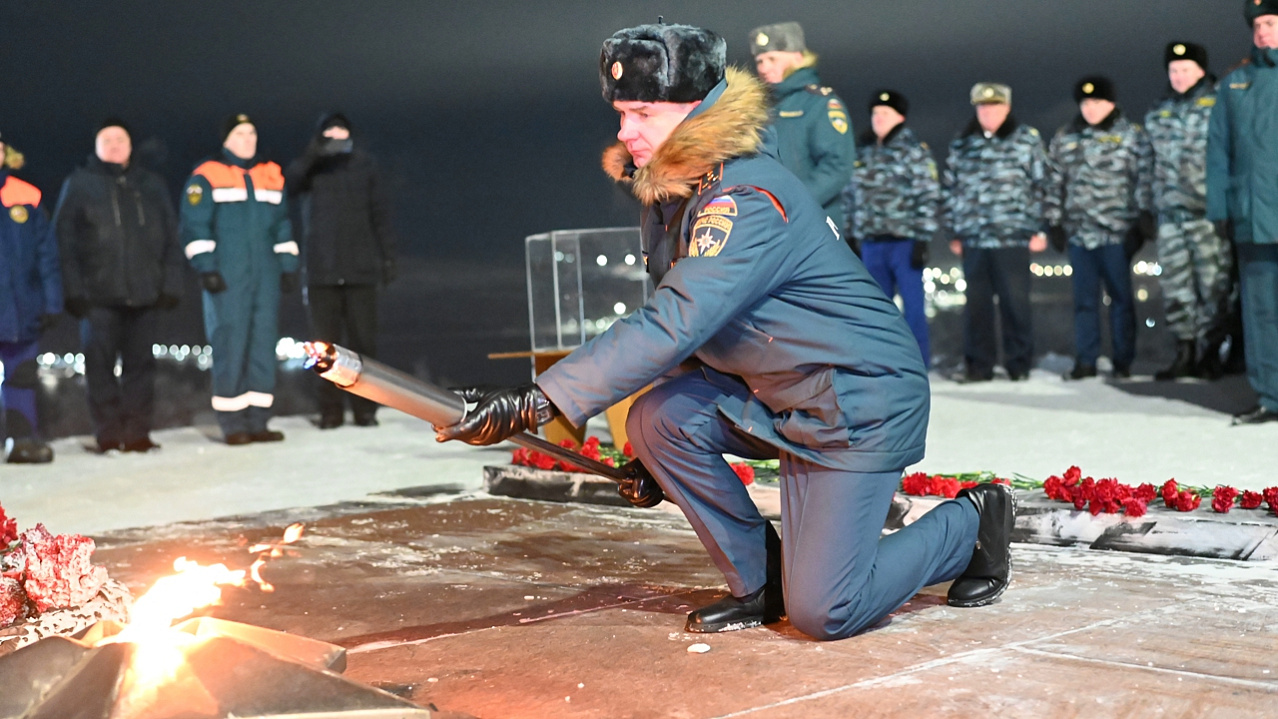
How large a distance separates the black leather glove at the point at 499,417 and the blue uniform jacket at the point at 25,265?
246 inches

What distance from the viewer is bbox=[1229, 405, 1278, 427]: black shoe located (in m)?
6.78

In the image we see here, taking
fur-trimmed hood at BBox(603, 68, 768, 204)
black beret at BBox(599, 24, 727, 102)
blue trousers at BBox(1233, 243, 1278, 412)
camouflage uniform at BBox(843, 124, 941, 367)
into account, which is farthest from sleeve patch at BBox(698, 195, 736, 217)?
camouflage uniform at BBox(843, 124, 941, 367)

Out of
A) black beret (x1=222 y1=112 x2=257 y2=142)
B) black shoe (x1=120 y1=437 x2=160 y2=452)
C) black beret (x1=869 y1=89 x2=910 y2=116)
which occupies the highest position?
black beret (x1=869 y1=89 x2=910 y2=116)

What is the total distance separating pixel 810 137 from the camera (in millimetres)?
6723

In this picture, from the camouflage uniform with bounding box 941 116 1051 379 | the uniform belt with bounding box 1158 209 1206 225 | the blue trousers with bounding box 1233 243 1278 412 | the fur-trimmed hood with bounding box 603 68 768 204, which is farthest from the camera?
the camouflage uniform with bounding box 941 116 1051 379

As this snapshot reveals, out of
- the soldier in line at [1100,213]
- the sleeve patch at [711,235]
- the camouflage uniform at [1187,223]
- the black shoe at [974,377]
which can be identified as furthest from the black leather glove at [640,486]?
the black shoe at [974,377]

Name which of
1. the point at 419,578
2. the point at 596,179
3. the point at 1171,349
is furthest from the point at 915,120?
the point at 419,578

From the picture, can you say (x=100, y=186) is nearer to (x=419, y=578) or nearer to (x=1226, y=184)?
(x=419, y=578)

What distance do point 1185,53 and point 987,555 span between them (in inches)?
282

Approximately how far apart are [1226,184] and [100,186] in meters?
6.64

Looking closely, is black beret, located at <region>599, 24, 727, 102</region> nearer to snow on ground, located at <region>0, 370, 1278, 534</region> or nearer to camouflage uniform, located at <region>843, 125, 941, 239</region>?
snow on ground, located at <region>0, 370, 1278, 534</region>

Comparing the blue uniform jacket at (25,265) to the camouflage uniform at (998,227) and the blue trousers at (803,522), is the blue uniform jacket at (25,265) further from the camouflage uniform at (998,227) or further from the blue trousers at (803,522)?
the camouflage uniform at (998,227)

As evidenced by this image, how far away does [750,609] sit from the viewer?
3.16m

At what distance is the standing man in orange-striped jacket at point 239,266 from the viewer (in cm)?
870
